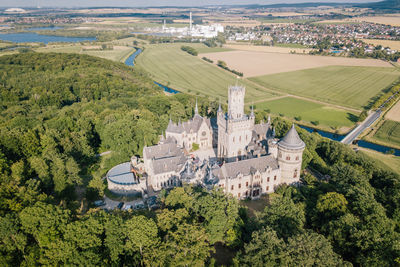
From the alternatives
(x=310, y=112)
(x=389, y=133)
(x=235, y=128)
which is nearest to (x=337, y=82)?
(x=310, y=112)

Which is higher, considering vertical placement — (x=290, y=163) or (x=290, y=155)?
(x=290, y=155)

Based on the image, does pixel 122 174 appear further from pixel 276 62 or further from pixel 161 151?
pixel 276 62

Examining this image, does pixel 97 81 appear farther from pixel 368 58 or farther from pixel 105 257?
pixel 368 58

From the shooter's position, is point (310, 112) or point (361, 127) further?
point (310, 112)

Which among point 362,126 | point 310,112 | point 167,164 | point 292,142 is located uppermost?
point 292,142

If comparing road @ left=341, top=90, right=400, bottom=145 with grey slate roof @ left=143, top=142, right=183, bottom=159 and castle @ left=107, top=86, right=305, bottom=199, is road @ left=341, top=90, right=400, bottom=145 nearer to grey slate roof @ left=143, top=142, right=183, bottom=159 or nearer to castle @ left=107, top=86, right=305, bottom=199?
castle @ left=107, top=86, right=305, bottom=199

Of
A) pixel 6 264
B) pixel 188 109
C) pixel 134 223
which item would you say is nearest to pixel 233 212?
pixel 134 223
